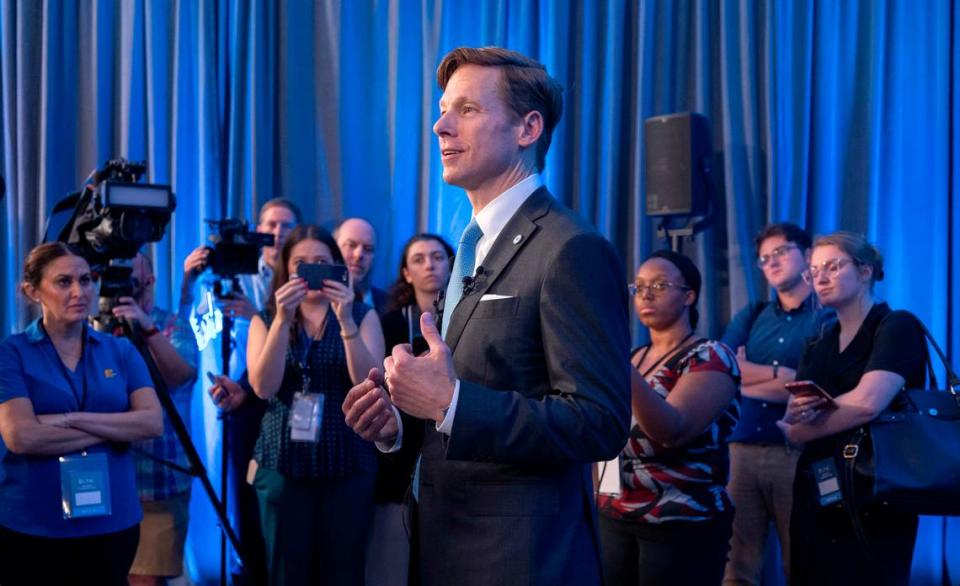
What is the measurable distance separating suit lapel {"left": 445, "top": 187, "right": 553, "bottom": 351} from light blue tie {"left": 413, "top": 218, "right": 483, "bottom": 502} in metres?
0.04

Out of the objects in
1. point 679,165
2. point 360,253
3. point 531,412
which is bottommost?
point 531,412

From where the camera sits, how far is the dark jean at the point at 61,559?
2754 millimetres

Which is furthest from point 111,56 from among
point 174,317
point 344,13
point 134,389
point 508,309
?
point 508,309

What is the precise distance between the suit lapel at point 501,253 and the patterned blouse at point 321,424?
1.79 metres

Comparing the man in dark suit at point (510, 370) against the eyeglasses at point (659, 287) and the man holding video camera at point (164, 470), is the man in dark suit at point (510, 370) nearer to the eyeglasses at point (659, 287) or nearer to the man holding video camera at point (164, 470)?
the eyeglasses at point (659, 287)

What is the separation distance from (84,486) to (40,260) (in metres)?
A: 0.75

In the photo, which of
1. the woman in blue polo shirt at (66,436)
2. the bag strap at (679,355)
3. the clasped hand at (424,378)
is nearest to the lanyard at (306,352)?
the woman in blue polo shirt at (66,436)

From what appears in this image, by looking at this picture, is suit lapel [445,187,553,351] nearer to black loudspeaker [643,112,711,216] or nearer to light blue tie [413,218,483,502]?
light blue tie [413,218,483,502]

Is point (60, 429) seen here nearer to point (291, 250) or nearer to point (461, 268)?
point (291, 250)

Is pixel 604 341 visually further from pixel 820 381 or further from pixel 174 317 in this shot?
pixel 174 317

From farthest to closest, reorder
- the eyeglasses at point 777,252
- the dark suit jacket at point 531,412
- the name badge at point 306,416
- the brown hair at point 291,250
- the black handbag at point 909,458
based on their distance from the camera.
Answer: the eyeglasses at point 777,252, the brown hair at point 291,250, the name badge at point 306,416, the black handbag at point 909,458, the dark suit jacket at point 531,412

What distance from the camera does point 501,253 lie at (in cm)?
156

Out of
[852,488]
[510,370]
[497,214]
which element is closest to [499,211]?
[497,214]

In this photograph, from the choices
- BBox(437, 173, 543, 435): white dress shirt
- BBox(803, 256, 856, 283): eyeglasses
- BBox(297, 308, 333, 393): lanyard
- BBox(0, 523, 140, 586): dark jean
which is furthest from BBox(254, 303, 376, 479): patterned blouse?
BBox(437, 173, 543, 435): white dress shirt
